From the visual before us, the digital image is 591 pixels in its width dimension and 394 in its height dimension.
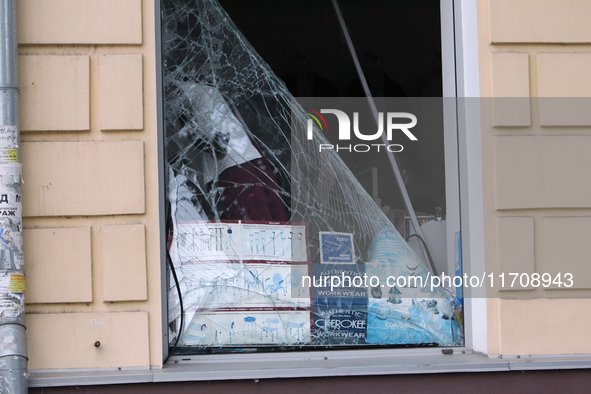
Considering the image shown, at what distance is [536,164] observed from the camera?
8.79 ft

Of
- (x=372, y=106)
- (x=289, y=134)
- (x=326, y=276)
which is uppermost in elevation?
(x=372, y=106)

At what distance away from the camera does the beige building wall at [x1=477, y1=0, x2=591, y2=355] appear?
2.63 metres

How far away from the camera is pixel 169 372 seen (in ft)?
8.09

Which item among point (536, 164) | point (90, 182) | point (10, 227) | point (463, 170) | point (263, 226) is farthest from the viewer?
point (263, 226)

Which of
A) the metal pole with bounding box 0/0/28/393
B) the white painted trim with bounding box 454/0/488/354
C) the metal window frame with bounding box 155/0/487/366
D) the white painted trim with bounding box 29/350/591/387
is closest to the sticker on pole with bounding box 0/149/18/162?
the metal pole with bounding box 0/0/28/393

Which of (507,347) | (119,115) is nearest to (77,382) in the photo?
(119,115)

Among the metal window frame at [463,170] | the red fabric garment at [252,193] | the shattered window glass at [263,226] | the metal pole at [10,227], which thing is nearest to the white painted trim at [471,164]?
the metal window frame at [463,170]

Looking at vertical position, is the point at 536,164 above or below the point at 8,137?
below

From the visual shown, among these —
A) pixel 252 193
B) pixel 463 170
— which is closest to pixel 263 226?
pixel 252 193

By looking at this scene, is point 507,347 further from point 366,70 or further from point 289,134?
point 366,70

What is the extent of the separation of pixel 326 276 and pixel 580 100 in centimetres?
174

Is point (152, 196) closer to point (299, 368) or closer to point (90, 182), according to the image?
point (90, 182)

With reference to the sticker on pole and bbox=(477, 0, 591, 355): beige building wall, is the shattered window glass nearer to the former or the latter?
bbox=(477, 0, 591, 355): beige building wall

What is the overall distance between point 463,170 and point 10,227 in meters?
2.42
